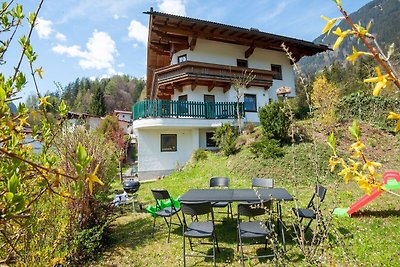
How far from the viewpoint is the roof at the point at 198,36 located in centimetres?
1521

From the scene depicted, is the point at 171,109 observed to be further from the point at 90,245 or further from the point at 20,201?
the point at 20,201

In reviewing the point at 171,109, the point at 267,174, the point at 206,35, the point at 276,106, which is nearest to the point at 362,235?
the point at 267,174

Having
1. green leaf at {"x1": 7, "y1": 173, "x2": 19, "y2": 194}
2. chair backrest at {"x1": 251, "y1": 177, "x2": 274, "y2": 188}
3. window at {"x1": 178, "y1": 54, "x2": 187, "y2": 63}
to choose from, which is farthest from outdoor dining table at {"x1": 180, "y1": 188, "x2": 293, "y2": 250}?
window at {"x1": 178, "y1": 54, "x2": 187, "y2": 63}

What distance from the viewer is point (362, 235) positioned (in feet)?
16.4

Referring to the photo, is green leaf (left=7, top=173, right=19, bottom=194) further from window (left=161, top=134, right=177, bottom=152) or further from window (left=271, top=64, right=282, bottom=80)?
window (left=271, top=64, right=282, bottom=80)

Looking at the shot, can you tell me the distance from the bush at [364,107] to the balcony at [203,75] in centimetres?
497

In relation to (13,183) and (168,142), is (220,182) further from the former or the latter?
(168,142)

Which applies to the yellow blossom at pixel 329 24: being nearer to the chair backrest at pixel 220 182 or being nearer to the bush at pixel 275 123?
the chair backrest at pixel 220 182

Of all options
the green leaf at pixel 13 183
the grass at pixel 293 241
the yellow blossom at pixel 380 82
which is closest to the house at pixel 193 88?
the grass at pixel 293 241

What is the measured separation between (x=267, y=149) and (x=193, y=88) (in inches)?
280

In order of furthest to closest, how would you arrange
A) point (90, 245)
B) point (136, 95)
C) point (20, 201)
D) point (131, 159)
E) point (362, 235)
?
point (136, 95), point (131, 159), point (362, 235), point (90, 245), point (20, 201)

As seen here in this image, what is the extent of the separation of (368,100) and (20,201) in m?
18.4

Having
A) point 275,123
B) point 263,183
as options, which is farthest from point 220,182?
point 275,123

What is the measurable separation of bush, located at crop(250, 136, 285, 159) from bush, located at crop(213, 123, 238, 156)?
1383mm
